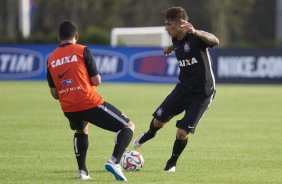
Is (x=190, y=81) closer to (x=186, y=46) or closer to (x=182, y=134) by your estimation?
(x=186, y=46)

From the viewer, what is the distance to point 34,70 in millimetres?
33875

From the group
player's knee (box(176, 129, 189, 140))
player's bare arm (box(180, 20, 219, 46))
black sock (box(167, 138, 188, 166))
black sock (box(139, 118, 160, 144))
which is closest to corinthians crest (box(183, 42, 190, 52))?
player's bare arm (box(180, 20, 219, 46))

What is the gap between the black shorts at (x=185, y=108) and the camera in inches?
429

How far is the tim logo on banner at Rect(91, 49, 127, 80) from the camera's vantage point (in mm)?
33031

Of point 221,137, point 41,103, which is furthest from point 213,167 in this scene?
point 41,103

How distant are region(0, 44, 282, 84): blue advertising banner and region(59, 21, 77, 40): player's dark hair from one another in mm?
→ 22291

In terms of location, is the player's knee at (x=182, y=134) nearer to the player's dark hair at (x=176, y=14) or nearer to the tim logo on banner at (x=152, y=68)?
the player's dark hair at (x=176, y=14)

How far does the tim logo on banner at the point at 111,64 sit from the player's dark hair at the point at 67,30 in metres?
23.2

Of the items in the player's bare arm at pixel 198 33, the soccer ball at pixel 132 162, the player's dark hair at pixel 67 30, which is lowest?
the soccer ball at pixel 132 162

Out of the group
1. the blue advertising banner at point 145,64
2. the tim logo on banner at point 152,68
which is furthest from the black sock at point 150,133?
the tim logo on banner at point 152,68

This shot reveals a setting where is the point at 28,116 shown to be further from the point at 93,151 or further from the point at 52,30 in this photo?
the point at 52,30

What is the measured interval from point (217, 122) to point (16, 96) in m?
9.35

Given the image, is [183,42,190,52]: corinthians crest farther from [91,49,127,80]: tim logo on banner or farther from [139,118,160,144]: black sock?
[91,49,127,80]: tim logo on banner

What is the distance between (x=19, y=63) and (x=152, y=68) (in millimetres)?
5883
